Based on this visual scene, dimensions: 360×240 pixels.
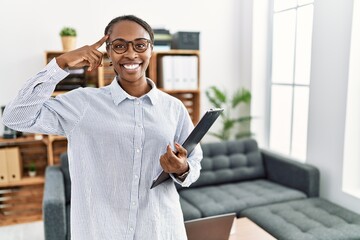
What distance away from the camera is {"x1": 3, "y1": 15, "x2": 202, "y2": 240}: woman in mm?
1126

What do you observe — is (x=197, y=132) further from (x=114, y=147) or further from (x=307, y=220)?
(x=307, y=220)

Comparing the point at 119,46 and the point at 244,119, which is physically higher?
the point at 119,46

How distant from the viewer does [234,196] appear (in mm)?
3088

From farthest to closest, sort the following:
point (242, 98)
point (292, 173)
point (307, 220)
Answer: point (242, 98), point (292, 173), point (307, 220)

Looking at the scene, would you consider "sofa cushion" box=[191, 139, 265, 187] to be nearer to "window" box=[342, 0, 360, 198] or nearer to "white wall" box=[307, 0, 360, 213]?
"white wall" box=[307, 0, 360, 213]

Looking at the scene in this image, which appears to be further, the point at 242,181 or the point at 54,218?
the point at 242,181

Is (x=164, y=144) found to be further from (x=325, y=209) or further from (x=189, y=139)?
(x=325, y=209)

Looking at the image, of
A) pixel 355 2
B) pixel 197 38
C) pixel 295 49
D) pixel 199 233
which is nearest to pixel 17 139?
pixel 197 38

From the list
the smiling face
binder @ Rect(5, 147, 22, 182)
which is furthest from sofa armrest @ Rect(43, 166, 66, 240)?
the smiling face

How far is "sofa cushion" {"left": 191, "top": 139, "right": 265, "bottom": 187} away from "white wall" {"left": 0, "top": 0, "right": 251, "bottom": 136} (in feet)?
2.80

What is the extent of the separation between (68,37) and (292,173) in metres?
2.45

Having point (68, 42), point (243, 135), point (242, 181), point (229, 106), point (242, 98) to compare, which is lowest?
point (242, 181)

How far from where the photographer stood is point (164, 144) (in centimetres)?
120

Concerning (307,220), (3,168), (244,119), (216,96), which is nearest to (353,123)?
(307,220)
